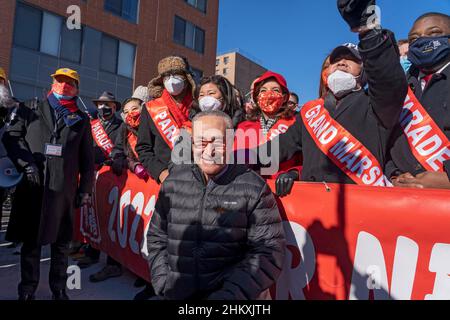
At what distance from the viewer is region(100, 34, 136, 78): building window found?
17.3m

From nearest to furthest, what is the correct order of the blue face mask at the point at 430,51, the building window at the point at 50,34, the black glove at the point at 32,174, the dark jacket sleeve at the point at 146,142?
the blue face mask at the point at 430,51
the black glove at the point at 32,174
the dark jacket sleeve at the point at 146,142
the building window at the point at 50,34

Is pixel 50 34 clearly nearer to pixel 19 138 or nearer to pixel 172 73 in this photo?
pixel 19 138

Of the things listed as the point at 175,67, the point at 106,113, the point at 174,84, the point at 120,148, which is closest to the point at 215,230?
the point at 174,84

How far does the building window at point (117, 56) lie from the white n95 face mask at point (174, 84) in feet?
A: 49.7

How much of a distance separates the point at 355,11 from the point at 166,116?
202cm

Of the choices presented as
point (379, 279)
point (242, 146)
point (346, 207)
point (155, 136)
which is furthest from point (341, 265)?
point (155, 136)

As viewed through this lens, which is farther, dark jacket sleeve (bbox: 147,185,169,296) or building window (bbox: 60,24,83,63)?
building window (bbox: 60,24,83,63)

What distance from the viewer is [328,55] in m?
2.54

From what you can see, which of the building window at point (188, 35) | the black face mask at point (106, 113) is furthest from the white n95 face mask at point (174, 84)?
the building window at point (188, 35)

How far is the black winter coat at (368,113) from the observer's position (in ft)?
6.01

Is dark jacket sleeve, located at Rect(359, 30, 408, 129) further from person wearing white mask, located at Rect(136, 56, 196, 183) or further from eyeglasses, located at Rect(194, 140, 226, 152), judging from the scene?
person wearing white mask, located at Rect(136, 56, 196, 183)

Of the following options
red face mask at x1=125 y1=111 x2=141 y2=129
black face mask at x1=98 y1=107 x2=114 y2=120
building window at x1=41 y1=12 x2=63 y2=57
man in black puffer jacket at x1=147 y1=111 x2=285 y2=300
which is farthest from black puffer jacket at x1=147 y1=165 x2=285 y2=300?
building window at x1=41 y1=12 x2=63 y2=57

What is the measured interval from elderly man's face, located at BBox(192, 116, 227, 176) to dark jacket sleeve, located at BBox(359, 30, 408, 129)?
880 millimetres

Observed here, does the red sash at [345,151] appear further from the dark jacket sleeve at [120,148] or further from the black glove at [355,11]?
the dark jacket sleeve at [120,148]
